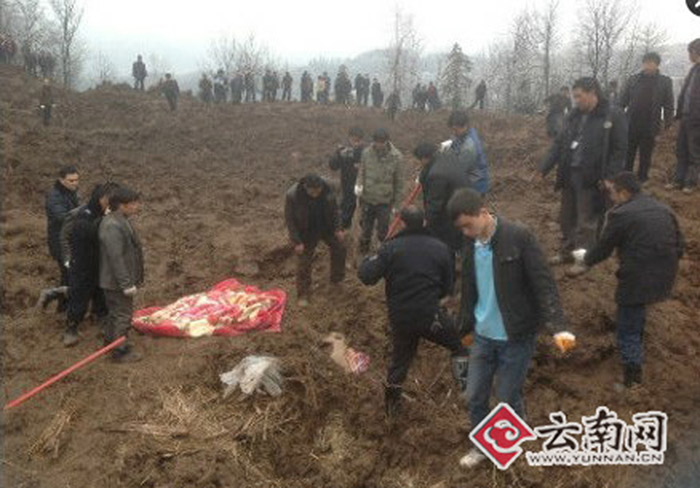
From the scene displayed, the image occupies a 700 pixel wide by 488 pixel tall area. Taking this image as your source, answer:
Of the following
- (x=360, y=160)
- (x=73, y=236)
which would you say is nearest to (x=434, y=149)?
(x=360, y=160)

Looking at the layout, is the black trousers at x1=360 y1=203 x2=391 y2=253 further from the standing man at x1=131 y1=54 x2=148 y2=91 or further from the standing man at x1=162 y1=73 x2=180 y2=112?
the standing man at x1=131 y1=54 x2=148 y2=91

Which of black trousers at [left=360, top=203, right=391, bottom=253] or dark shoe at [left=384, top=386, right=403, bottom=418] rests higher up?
black trousers at [left=360, top=203, right=391, bottom=253]

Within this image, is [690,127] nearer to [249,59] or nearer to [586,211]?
[586,211]

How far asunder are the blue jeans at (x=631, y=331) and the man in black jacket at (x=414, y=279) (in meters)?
1.28

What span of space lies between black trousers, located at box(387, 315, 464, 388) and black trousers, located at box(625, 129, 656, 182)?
181 inches

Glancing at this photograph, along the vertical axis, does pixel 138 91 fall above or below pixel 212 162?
above

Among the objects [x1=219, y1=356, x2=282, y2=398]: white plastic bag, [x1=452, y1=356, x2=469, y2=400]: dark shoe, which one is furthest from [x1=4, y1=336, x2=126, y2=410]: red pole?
[x1=452, y1=356, x2=469, y2=400]: dark shoe

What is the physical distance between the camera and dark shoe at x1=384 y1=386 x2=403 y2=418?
467 cm

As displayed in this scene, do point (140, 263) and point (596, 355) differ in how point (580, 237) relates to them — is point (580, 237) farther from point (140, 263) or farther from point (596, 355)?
point (140, 263)

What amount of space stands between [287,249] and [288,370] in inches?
165

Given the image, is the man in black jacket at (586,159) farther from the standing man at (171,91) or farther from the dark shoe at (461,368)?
the standing man at (171,91)

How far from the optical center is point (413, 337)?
446cm

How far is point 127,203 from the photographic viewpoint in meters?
5.27

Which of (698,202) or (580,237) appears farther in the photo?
(698,202)
